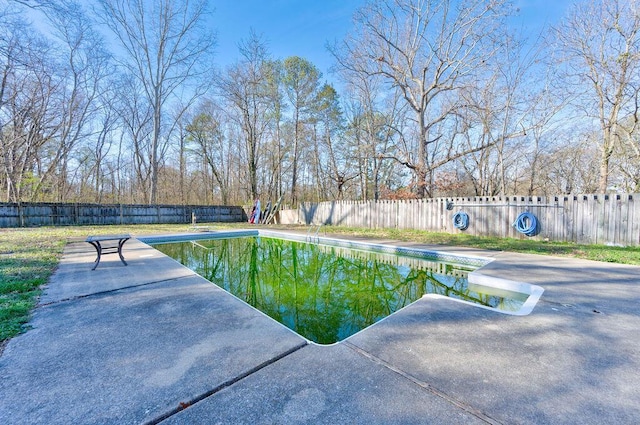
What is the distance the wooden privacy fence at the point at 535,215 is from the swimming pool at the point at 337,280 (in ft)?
11.7


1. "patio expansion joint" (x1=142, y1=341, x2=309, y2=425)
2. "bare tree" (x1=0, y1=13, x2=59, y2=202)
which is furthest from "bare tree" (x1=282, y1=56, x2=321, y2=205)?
"patio expansion joint" (x1=142, y1=341, x2=309, y2=425)

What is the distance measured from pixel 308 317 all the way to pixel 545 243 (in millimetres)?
6638

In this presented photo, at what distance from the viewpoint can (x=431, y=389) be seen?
1377 mm

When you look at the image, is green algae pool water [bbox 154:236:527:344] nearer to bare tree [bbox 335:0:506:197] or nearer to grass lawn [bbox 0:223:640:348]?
grass lawn [bbox 0:223:640:348]

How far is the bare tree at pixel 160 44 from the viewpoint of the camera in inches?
583

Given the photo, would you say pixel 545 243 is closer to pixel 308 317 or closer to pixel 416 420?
pixel 308 317

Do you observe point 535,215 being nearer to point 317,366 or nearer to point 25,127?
point 317,366

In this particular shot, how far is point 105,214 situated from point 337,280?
50.4 ft

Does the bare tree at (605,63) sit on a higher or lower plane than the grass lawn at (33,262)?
higher

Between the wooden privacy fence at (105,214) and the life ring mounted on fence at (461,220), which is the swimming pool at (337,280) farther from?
the wooden privacy fence at (105,214)

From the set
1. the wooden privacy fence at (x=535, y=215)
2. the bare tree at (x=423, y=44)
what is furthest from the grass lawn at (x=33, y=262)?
the bare tree at (x=423, y=44)

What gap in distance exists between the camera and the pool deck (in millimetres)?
1221

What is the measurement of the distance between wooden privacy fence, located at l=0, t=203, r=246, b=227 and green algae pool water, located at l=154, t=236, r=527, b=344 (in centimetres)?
945

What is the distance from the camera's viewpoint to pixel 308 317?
3107 millimetres
